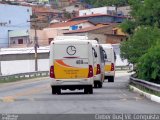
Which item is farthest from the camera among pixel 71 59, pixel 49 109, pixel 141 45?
pixel 141 45

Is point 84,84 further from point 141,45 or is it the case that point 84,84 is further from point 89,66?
point 141,45

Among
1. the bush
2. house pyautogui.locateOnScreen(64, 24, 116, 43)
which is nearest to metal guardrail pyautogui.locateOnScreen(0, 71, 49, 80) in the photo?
the bush

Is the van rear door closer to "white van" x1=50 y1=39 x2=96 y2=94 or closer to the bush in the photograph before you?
"white van" x1=50 y1=39 x2=96 y2=94

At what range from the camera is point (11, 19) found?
118 m

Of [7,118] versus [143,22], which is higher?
[143,22]

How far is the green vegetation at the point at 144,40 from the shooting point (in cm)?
3297

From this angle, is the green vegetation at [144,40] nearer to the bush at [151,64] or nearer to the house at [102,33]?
the bush at [151,64]

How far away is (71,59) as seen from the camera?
29375mm

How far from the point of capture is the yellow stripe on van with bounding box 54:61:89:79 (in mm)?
29391

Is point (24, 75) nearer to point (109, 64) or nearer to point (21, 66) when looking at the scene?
point (21, 66)

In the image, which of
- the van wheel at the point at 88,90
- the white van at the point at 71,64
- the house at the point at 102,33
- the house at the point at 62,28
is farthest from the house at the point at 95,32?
the white van at the point at 71,64

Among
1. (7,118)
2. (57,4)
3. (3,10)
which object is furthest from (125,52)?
(57,4)

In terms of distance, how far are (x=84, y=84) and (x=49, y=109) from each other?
34.5 ft

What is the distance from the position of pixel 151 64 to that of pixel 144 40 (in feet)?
24.0
